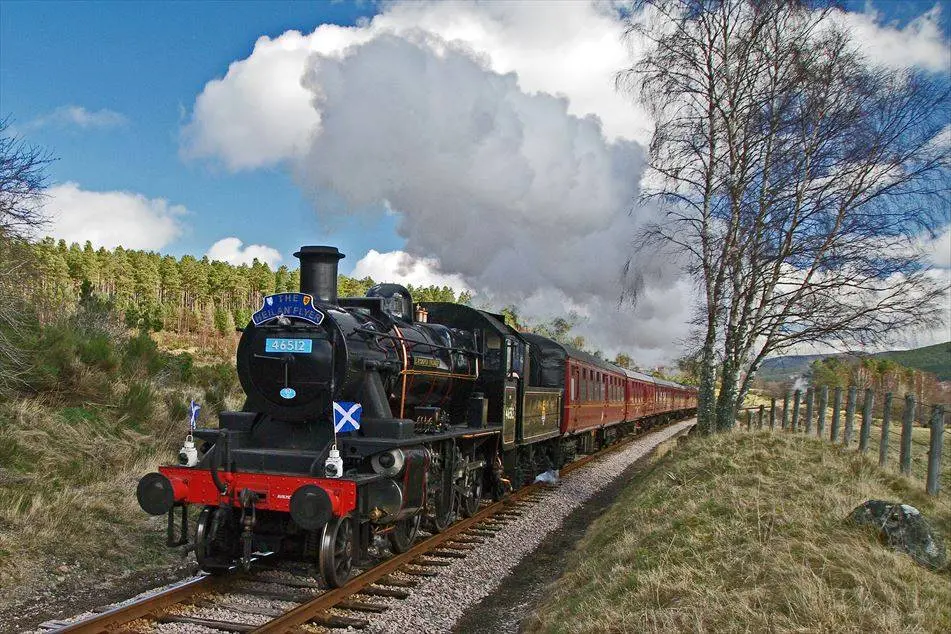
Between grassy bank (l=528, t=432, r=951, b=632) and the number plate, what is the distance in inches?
121

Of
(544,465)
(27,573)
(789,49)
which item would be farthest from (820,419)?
(27,573)

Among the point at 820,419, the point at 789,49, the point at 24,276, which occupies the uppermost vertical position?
the point at 789,49

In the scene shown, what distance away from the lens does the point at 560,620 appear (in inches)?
199

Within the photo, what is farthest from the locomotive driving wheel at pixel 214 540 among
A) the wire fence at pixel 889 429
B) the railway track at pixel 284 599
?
the wire fence at pixel 889 429

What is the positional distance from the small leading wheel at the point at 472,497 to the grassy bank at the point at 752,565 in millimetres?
1675

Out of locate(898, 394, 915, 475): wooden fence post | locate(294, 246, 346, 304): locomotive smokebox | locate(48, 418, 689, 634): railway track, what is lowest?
locate(48, 418, 689, 634): railway track

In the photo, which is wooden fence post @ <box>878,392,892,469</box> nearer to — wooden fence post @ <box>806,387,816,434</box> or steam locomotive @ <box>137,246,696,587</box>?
wooden fence post @ <box>806,387,816,434</box>

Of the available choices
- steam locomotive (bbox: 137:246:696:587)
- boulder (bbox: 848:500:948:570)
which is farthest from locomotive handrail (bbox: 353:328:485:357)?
boulder (bbox: 848:500:948:570)

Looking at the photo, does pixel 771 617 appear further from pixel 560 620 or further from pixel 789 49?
pixel 789 49

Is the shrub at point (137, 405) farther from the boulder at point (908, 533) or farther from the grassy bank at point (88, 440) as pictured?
the boulder at point (908, 533)

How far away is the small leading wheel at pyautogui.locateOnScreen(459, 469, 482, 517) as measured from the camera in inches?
364

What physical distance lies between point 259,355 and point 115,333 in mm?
10584

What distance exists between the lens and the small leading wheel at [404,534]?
716 centimetres

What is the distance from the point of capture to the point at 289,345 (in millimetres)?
6688
